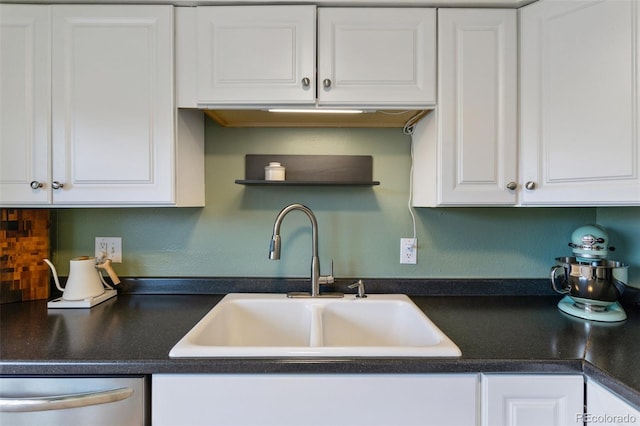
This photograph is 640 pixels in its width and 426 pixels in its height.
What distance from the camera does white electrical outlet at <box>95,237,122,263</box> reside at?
1.43 meters

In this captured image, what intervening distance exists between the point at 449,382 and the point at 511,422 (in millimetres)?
193

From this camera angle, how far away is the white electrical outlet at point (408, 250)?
1.44 meters

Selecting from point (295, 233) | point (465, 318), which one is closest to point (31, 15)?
point (295, 233)

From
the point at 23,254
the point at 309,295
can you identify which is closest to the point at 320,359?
the point at 309,295

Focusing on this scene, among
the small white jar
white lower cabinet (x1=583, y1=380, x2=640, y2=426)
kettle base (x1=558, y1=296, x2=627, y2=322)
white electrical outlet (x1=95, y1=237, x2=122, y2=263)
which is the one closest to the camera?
white lower cabinet (x1=583, y1=380, x2=640, y2=426)

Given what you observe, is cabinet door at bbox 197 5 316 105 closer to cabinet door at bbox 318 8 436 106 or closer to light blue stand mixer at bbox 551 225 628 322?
cabinet door at bbox 318 8 436 106

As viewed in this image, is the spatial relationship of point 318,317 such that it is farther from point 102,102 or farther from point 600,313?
point 102,102

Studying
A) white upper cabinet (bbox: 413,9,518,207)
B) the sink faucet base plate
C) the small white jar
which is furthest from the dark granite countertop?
the small white jar

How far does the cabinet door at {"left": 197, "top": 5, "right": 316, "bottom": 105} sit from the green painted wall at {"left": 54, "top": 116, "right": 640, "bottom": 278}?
1.03ft

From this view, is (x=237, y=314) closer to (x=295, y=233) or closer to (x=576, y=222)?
(x=295, y=233)

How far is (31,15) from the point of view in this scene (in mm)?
1125

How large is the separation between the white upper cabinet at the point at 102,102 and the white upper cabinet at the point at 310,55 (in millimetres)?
126

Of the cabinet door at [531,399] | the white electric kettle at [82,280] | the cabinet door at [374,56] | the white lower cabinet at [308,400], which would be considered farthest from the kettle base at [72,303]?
the cabinet door at [531,399]

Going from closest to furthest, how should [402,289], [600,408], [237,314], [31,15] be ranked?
1. [600,408]
2. [31,15]
3. [237,314]
4. [402,289]
